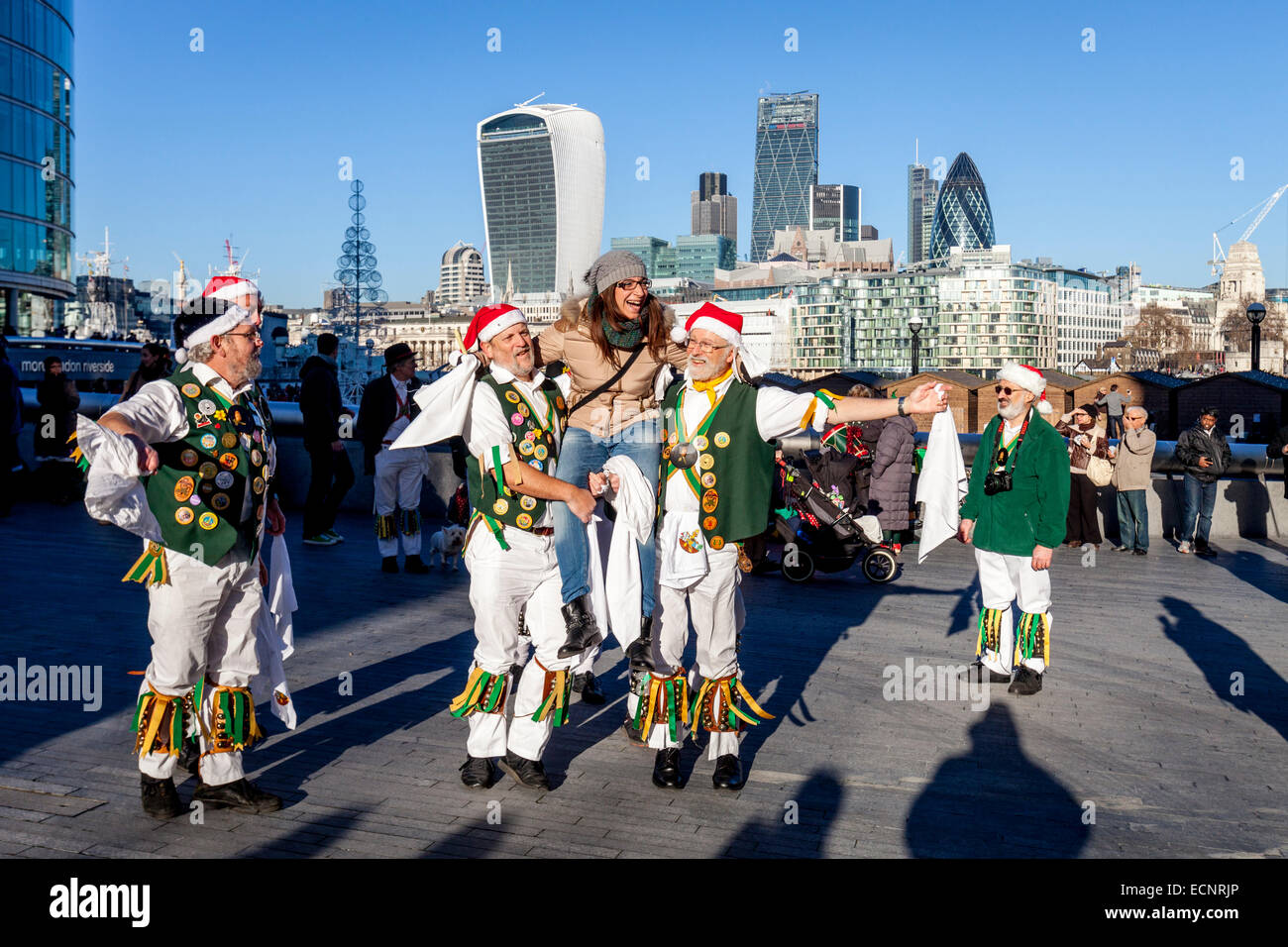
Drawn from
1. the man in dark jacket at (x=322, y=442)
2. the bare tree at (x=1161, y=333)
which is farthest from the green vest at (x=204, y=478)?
the bare tree at (x=1161, y=333)

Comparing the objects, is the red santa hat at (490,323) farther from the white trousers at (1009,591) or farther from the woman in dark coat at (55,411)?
the woman in dark coat at (55,411)

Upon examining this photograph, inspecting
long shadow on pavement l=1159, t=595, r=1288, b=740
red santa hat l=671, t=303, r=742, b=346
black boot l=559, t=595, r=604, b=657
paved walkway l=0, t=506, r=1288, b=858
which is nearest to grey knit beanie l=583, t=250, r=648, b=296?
red santa hat l=671, t=303, r=742, b=346

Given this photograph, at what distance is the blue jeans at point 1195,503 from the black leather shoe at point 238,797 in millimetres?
10933

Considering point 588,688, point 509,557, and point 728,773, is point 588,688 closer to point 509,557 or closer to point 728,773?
point 728,773

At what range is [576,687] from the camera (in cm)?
683

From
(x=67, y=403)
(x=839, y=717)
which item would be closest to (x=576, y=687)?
(x=839, y=717)

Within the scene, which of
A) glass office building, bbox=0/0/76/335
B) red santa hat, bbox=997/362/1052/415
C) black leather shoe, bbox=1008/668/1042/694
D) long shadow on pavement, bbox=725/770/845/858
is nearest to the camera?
long shadow on pavement, bbox=725/770/845/858

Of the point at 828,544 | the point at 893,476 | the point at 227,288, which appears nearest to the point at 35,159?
the point at 893,476

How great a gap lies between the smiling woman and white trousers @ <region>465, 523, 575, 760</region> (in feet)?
1.35

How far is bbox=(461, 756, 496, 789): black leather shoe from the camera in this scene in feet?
16.7

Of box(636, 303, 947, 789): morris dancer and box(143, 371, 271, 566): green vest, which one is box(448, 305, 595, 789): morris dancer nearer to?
box(636, 303, 947, 789): morris dancer

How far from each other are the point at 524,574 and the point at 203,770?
1489 mm

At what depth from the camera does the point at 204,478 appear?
15.4 ft
